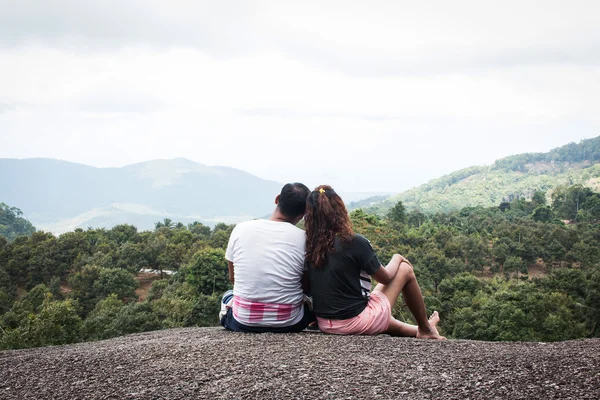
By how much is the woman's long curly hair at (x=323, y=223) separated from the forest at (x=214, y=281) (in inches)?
724

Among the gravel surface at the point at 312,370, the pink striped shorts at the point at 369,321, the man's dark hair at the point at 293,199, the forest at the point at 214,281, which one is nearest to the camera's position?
Answer: the gravel surface at the point at 312,370

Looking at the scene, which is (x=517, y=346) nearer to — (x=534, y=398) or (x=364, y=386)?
(x=534, y=398)

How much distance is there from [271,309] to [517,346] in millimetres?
2904

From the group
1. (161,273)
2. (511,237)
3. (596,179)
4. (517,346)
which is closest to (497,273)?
(511,237)

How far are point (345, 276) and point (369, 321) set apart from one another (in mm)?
722

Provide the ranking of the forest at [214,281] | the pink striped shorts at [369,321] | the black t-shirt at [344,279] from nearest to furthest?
1. the black t-shirt at [344,279]
2. the pink striped shorts at [369,321]
3. the forest at [214,281]

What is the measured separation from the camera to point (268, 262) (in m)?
5.09

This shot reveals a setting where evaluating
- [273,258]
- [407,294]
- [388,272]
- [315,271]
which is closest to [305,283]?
[315,271]

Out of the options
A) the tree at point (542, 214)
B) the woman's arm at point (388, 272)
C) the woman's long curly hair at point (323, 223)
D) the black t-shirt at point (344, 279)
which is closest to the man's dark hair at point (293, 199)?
the woman's long curly hair at point (323, 223)

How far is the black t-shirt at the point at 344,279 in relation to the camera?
16.0 ft

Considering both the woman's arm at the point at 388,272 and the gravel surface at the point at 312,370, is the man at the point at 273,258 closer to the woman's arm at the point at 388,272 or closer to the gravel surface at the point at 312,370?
the gravel surface at the point at 312,370

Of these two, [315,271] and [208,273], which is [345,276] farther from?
[208,273]

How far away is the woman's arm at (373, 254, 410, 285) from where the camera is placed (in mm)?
5023

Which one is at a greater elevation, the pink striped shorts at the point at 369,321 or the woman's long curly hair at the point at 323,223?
the woman's long curly hair at the point at 323,223
